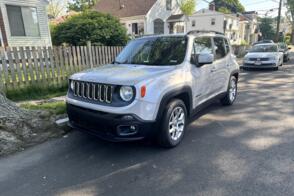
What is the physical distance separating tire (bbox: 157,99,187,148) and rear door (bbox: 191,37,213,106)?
20.9 inches

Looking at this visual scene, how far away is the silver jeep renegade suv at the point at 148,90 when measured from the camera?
3412 millimetres

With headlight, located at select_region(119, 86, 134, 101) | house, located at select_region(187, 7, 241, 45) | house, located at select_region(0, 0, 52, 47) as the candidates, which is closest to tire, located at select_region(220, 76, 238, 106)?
headlight, located at select_region(119, 86, 134, 101)

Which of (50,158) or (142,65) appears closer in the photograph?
(50,158)

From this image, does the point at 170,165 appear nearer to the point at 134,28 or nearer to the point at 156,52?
the point at 156,52

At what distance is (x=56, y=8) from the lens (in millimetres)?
45188

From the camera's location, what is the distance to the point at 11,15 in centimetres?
1441

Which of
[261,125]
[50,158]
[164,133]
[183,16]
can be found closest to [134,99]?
[164,133]

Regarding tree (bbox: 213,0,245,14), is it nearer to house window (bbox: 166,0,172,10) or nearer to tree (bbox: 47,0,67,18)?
tree (bbox: 47,0,67,18)

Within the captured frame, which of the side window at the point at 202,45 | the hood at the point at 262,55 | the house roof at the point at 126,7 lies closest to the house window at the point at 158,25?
the house roof at the point at 126,7

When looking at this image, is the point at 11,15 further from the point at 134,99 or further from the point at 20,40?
the point at 134,99

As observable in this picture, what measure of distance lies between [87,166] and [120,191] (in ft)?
2.70

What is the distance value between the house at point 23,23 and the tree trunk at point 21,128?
11.1 meters

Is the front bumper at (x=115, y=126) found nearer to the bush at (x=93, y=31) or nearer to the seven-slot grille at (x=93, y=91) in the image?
the seven-slot grille at (x=93, y=91)

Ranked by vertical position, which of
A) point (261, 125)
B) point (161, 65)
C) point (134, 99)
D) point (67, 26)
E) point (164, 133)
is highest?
point (67, 26)
